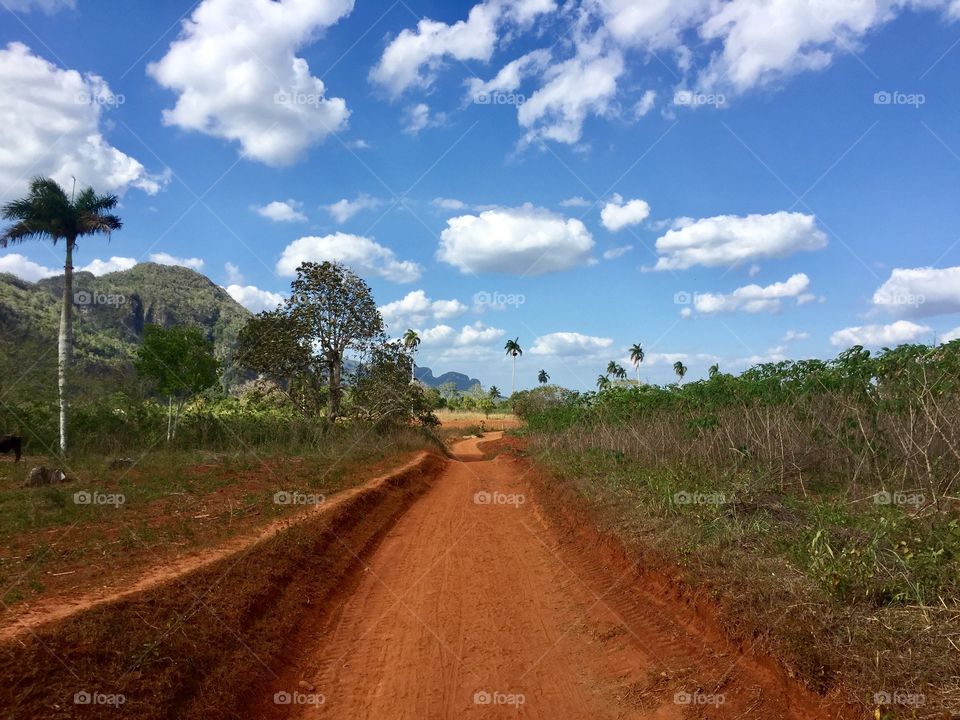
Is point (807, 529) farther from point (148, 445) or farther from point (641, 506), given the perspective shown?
point (148, 445)

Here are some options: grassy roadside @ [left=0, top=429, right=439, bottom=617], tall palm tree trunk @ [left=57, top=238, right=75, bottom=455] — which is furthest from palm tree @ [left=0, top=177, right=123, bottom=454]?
grassy roadside @ [left=0, top=429, right=439, bottom=617]

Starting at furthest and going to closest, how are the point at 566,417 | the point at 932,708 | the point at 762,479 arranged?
1. the point at 566,417
2. the point at 762,479
3. the point at 932,708

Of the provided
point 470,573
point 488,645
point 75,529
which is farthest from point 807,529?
point 75,529

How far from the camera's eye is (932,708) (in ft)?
12.8

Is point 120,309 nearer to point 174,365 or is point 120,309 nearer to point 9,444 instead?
point 174,365

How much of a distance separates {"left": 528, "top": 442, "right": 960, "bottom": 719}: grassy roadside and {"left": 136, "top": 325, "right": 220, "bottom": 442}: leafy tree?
65.4 ft

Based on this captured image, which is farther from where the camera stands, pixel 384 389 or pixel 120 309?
pixel 120 309

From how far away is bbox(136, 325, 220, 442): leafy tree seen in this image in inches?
930

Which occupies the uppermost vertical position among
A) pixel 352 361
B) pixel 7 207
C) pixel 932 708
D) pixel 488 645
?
pixel 7 207

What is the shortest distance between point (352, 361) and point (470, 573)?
19699 mm

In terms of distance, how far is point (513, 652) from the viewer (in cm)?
642

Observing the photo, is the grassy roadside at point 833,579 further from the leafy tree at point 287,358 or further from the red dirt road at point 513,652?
the leafy tree at point 287,358

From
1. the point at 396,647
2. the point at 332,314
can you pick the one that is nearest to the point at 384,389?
the point at 332,314

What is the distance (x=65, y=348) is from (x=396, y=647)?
20.7 meters
